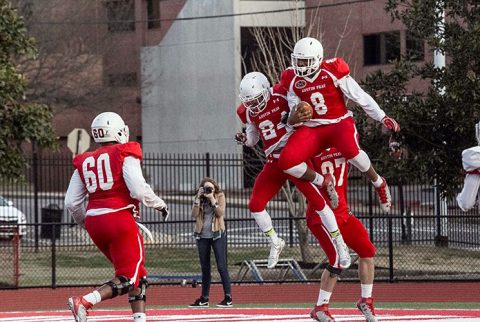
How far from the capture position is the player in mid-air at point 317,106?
524 inches

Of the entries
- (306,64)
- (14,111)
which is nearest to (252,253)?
(14,111)

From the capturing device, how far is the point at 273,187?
1391 cm

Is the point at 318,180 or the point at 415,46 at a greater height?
the point at 415,46

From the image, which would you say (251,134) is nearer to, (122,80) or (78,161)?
(78,161)

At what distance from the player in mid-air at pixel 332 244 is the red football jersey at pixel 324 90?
0.52 meters

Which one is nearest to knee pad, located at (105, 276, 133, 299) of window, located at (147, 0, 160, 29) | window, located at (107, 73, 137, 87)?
window, located at (147, 0, 160, 29)

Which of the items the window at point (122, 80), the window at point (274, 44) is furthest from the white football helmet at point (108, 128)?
the window at point (122, 80)

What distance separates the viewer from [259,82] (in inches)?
537

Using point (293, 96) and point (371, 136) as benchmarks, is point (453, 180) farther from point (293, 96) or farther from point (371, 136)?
point (293, 96)

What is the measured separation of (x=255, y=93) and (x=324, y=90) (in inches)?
29.3

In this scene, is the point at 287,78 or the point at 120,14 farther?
the point at 120,14

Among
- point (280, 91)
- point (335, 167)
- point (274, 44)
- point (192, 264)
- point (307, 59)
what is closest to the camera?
point (307, 59)

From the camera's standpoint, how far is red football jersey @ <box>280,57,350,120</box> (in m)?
13.4

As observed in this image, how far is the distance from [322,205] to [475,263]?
34.4 ft
